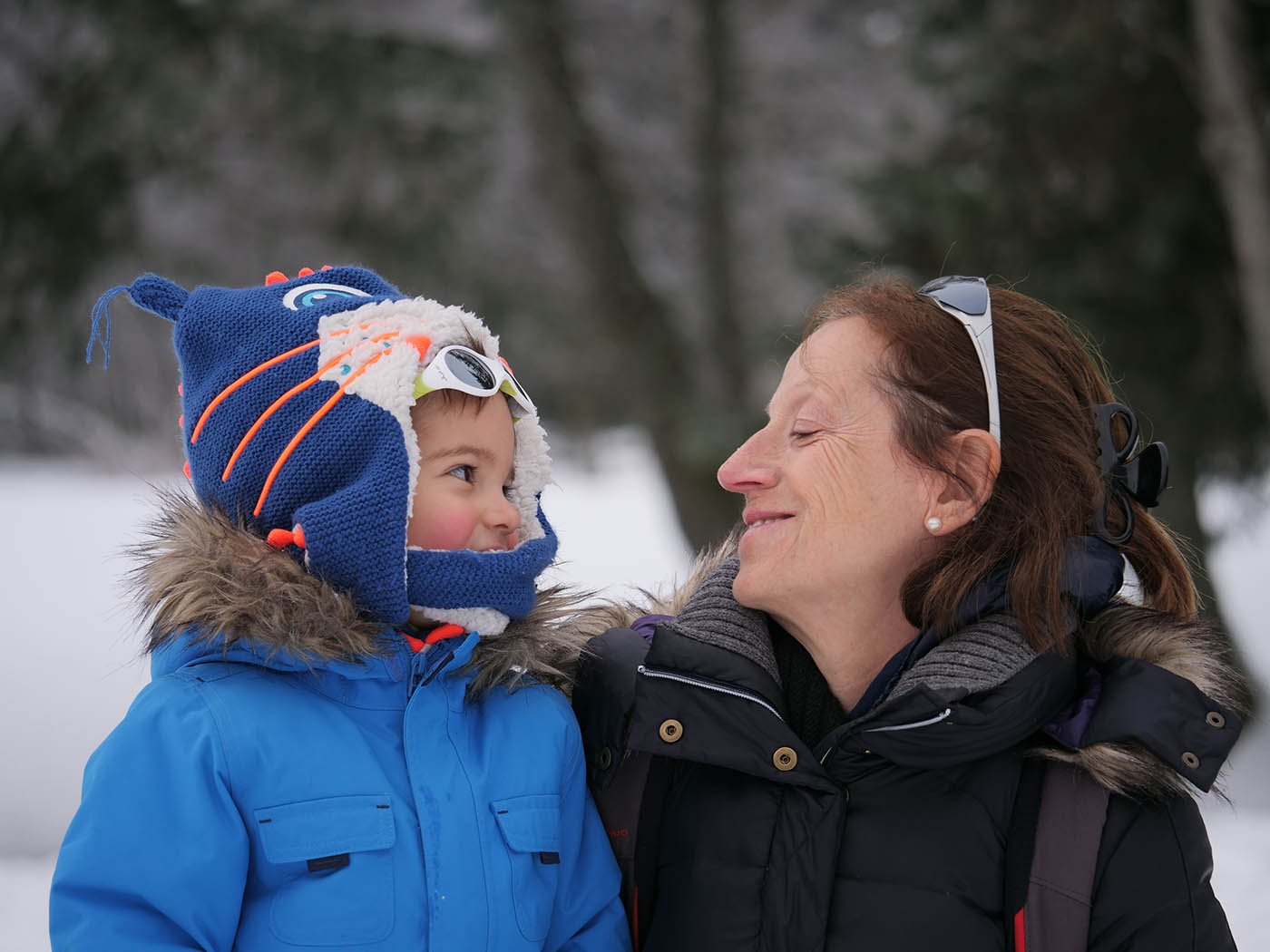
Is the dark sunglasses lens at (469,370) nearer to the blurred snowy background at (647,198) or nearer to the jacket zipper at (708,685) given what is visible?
the jacket zipper at (708,685)

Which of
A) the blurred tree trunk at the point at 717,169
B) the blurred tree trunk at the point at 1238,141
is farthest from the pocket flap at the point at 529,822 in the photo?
the blurred tree trunk at the point at 717,169

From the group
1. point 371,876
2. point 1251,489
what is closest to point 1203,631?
point 371,876

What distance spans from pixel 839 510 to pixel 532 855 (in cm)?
84

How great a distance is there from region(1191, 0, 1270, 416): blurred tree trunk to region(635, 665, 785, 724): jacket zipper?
3.80 meters

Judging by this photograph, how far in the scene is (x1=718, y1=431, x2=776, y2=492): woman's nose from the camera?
7.39 feet

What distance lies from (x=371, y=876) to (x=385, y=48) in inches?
265

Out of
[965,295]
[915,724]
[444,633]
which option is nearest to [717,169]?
[965,295]

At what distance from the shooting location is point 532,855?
193 cm

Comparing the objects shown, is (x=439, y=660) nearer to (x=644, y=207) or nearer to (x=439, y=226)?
(x=439, y=226)

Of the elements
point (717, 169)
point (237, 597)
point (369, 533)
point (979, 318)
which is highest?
point (717, 169)

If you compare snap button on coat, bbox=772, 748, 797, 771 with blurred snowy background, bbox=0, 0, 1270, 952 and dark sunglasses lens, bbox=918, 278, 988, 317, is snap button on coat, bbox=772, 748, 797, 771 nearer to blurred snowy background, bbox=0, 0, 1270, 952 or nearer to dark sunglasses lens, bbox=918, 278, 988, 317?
dark sunglasses lens, bbox=918, 278, 988, 317

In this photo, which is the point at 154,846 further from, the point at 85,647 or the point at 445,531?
the point at 85,647

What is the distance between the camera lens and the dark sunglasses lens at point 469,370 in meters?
2.08

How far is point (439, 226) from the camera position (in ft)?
27.9
